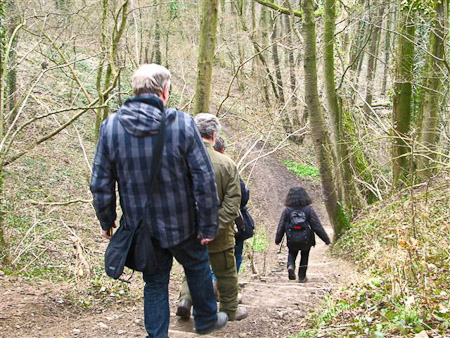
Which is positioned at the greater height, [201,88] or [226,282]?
[201,88]

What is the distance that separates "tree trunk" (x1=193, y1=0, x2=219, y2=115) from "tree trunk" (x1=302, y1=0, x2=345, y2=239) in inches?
123

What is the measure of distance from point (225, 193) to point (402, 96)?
30.0 ft

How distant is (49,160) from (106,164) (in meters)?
13.6

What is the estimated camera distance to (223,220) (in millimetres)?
4465

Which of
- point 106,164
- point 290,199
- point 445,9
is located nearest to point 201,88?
point 290,199

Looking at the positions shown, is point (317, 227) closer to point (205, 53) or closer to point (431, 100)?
point (205, 53)

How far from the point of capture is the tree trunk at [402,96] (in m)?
11.7

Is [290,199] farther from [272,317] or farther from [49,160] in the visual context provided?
[49,160]

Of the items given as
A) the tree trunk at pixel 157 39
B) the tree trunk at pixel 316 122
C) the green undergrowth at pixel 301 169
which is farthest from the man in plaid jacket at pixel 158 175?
the green undergrowth at pixel 301 169

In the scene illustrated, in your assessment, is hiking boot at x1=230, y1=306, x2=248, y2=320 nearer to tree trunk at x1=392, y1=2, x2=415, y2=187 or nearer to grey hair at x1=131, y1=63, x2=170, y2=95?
grey hair at x1=131, y1=63, x2=170, y2=95

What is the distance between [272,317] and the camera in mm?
5117

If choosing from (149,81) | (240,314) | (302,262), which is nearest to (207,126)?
(149,81)

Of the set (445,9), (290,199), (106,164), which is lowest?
(290,199)

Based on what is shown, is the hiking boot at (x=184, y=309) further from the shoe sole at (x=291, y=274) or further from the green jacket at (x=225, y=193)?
the shoe sole at (x=291, y=274)
